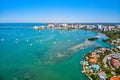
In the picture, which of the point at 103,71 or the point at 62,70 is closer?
the point at 103,71

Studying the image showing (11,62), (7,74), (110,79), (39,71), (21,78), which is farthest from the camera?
(11,62)

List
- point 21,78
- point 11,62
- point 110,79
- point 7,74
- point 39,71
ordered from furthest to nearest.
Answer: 1. point 11,62
2. point 39,71
3. point 7,74
4. point 21,78
5. point 110,79

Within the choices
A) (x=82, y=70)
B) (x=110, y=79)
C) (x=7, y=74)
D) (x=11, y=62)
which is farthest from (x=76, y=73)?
(x=11, y=62)

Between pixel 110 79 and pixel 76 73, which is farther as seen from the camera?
pixel 76 73

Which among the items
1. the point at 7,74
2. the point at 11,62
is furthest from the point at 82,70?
the point at 11,62

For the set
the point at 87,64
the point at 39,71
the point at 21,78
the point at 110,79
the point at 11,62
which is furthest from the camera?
the point at 11,62

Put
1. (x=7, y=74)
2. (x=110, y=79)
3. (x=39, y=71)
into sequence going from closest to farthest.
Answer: (x=110, y=79)
(x=7, y=74)
(x=39, y=71)

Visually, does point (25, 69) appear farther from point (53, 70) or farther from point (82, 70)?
point (82, 70)

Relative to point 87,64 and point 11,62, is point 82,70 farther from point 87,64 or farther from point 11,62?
point 11,62

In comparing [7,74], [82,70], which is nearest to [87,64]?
[82,70]
